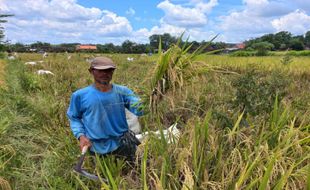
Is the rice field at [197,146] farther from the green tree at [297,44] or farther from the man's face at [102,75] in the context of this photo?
the green tree at [297,44]

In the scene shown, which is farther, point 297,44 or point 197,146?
point 297,44

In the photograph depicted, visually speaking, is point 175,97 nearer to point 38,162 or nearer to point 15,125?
point 38,162

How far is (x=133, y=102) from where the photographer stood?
3.36 metres

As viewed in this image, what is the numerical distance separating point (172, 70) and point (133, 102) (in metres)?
0.65

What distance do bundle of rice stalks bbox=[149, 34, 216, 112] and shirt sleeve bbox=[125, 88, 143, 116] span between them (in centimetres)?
25

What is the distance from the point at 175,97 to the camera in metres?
3.04

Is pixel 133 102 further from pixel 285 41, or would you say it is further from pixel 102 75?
pixel 285 41

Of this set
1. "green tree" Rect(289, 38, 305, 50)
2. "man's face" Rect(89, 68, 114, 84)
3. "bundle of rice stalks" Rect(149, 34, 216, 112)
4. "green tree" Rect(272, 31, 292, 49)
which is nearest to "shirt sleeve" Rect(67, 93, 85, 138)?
"man's face" Rect(89, 68, 114, 84)

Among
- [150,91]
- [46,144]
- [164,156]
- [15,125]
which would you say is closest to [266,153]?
[164,156]

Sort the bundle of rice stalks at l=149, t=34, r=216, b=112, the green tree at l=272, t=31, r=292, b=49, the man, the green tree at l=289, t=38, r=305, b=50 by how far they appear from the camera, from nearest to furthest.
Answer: the bundle of rice stalks at l=149, t=34, r=216, b=112
the man
the green tree at l=272, t=31, r=292, b=49
the green tree at l=289, t=38, r=305, b=50

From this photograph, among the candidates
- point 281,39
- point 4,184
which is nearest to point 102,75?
point 4,184

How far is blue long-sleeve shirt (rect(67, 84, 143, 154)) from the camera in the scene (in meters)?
3.42

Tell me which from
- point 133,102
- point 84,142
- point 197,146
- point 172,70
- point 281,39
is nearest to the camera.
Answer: point 197,146

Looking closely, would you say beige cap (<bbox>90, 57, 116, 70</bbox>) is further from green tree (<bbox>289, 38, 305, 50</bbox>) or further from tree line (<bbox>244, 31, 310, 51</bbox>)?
green tree (<bbox>289, 38, 305, 50</bbox>)
